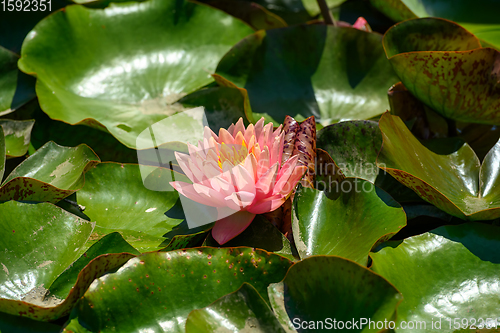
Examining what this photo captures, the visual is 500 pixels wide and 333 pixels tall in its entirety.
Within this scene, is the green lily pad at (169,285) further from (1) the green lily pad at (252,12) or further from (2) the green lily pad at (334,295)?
(1) the green lily pad at (252,12)

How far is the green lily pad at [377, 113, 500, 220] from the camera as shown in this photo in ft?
3.62

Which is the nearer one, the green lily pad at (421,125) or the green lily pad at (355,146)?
the green lily pad at (355,146)

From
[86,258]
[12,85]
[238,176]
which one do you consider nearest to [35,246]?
[86,258]

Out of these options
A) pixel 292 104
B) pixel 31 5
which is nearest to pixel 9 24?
pixel 31 5

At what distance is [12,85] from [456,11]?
236 cm

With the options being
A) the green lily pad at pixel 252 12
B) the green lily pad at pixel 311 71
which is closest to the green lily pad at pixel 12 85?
the green lily pad at pixel 311 71

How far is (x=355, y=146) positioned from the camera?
1.39m

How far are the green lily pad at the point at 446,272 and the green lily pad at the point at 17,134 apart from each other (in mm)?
1407

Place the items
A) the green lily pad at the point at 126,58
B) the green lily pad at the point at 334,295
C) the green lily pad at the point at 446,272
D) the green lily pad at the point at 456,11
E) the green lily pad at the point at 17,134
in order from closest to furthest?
the green lily pad at the point at 334,295, the green lily pad at the point at 446,272, the green lily pad at the point at 17,134, the green lily pad at the point at 126,58, the green lily pad at the point at 456,11

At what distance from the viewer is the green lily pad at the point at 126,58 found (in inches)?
66.5

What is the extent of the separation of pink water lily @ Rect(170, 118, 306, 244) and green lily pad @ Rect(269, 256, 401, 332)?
0.81 feet

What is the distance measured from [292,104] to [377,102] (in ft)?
1.26

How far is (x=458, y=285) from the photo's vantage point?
3.29ft

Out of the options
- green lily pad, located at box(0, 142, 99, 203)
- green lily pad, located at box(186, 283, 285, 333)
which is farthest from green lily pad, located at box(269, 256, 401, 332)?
green lily pad, located at box(0, 142, 99, 203)
